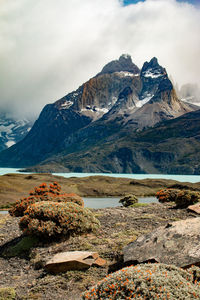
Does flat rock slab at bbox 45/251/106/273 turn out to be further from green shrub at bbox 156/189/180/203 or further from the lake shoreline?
the lake shoreline

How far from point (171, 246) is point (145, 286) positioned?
12.1ft

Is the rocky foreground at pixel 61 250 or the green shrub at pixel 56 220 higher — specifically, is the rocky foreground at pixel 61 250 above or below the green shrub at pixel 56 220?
below

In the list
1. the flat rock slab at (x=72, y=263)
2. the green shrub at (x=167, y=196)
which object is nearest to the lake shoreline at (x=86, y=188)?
the green shrub at (x=167, y=196)

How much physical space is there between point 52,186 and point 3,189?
49.2 metres

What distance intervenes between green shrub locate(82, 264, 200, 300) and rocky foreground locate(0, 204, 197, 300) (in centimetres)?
243

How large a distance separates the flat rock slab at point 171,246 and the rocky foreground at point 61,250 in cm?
109

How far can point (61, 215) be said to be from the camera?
14938 millimetres

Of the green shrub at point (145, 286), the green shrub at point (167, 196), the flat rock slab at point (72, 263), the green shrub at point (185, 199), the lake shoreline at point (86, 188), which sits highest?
the green shrub at point (145, 286)

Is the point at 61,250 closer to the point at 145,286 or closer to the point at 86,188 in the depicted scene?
the point at 145,286

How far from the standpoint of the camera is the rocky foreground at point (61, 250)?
9.92 m

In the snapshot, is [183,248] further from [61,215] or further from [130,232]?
[61,215]

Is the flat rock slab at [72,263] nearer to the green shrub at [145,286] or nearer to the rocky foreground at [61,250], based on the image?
the rocky foreground at [61,250]

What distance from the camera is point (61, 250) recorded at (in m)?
13.4

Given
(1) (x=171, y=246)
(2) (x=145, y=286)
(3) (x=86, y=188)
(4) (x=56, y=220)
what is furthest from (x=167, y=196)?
(3) (x=86, y=188)
